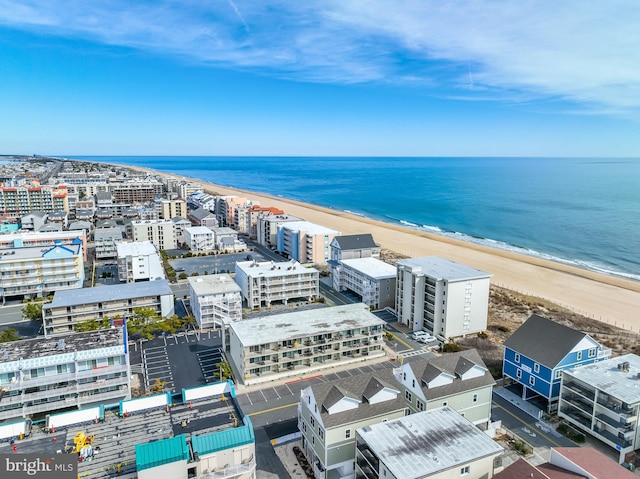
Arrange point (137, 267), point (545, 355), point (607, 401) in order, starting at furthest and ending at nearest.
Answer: point (137, 267), point (545, 355), point (607, 401)

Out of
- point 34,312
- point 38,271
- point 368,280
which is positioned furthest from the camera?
point 38,271

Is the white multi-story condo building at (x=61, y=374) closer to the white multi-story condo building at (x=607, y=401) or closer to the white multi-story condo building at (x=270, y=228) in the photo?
the white multi-story condo building at (x=607, y=401)

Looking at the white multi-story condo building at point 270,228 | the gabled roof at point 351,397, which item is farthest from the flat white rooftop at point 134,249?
the gabled roof at point 351,397

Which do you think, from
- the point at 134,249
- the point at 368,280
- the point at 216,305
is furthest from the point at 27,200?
A: the point at 368,280

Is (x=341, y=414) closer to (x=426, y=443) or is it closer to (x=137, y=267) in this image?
(x=426, y=443)

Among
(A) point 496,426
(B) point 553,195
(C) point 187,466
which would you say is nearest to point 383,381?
(A) point 496,426

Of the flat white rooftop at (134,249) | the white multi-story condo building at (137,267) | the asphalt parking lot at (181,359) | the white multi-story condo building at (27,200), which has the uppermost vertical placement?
the white multi-story condo building at (27,200)

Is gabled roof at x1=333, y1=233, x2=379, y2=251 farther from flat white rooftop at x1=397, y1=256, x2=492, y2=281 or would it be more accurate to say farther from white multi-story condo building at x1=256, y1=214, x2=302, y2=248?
white multi-story condo building at x1=256, y1=214, x2=302, y2=248
